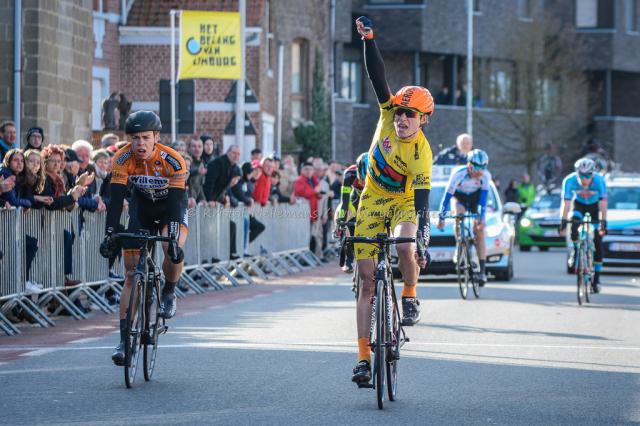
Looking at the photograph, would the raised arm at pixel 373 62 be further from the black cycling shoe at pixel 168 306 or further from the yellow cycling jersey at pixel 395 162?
the black cycling shoe at pixel 168 306

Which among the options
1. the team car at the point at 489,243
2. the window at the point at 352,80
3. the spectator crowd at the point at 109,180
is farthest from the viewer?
the window at the point at 352,80

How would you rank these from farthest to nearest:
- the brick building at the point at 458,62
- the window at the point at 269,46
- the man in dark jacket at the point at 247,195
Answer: the brick building at the point at 458,62 → the window at the point at 269,46 → the man in dark jacket at the point at 247,195

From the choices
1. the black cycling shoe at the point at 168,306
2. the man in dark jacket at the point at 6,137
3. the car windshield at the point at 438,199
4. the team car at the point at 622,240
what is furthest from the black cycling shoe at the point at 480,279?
the black cycling shoe at the point at 168,306

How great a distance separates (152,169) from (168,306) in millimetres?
1057

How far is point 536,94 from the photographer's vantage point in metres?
60.1

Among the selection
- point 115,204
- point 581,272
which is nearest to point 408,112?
point 115,204

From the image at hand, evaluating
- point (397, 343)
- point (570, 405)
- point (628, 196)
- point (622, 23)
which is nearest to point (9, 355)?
point (397, 343)

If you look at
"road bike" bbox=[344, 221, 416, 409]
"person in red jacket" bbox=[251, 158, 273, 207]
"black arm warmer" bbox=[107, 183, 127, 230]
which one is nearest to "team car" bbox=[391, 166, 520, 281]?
"person in red jacket" bbox=[251, 158, 273, 207]

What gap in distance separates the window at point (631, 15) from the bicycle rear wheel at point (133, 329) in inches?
2331

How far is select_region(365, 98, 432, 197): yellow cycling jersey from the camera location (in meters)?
10.8

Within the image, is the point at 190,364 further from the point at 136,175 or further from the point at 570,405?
the point at 570,405

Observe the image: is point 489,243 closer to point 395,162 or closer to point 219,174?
point 219,174

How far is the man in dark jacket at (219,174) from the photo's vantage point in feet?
75.6

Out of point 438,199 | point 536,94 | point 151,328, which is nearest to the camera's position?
point 151,328
